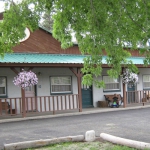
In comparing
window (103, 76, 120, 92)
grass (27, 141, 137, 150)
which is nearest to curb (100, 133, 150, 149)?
grass (27, 141, 137, 150)

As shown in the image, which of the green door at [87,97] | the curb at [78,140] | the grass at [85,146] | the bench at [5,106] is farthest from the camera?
the green door at [87,97]

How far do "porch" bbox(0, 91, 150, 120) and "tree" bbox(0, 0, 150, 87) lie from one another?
7.70 m

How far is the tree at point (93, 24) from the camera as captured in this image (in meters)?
7.48

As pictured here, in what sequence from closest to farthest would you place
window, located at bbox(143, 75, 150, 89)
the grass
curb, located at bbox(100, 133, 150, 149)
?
curb, located at bbox(100, 133, 150, 149) → the grass → window, located at bbox(143, 75, 150, 89)

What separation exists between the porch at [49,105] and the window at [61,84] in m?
0.56

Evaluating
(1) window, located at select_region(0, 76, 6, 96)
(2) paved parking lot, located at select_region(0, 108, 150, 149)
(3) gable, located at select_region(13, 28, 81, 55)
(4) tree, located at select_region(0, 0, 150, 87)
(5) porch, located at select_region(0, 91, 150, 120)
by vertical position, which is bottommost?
(2) paved parking lot, located at select_region(0, 108, 150, 149)

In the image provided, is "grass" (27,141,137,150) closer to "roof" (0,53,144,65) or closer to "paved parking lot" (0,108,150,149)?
"paved parking lot" (0,108,150,149)

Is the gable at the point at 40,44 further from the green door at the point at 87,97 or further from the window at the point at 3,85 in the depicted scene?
the green door at the point at 87,97

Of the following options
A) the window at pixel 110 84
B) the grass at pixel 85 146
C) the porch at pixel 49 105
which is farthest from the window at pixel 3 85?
the grass at pixel 85 146

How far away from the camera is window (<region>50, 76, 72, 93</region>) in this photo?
60.5 ft

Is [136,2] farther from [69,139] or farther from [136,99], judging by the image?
[136,99]

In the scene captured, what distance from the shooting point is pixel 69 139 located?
8.84m

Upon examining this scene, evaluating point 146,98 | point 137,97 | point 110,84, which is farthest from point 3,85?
point 146,98

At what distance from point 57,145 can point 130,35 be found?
3513mm
